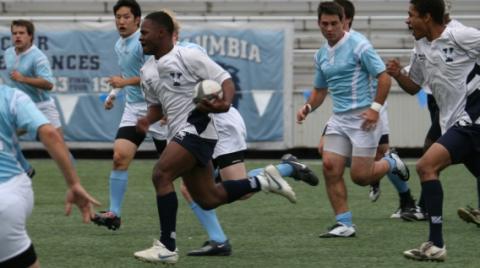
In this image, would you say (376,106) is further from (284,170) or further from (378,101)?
(284,170)

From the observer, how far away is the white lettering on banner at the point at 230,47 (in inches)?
786

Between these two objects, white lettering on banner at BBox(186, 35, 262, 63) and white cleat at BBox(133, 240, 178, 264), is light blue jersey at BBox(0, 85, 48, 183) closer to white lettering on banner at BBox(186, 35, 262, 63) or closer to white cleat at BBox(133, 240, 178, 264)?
white cleat at BBox(133, 240, 178, 264)

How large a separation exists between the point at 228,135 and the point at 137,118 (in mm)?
1473

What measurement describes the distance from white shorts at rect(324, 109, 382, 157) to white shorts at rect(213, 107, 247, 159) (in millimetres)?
970

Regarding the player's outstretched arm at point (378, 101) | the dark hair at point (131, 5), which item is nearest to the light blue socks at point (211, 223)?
the player's outstretched arm at point (378, 101)

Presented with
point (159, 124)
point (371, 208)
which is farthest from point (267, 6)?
point (159, 124)

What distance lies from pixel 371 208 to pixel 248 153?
8.29 meters

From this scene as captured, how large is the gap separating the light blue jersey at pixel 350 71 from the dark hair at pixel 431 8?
1.30m

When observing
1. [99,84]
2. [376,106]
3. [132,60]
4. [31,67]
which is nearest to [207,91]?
[376,106]

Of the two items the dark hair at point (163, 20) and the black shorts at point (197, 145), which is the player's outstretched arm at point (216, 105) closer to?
the black shorts at point (197, 145)

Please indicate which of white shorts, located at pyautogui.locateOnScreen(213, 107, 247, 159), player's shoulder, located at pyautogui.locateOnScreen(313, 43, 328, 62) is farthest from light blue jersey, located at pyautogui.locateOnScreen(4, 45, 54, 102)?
white shorts, located at pyautogui.locateOnScreen(213, 107, 247, 159)

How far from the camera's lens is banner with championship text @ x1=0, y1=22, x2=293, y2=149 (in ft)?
65.6

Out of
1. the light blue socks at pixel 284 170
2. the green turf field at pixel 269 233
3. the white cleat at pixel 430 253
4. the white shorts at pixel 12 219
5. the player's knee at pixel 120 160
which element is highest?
the white shorts at pixel 12 219

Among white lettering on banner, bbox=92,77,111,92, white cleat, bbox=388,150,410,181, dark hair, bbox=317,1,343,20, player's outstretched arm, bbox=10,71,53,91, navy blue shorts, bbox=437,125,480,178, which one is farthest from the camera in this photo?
white lettering on banner, bbox=92,77,111,92
